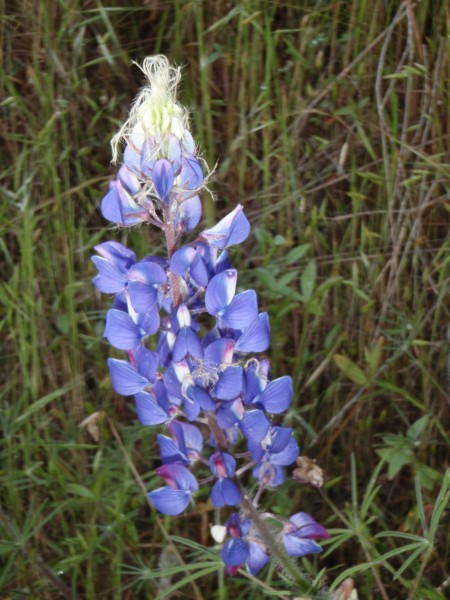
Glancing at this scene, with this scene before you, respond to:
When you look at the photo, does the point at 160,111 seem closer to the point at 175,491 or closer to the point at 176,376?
the point at 176,376

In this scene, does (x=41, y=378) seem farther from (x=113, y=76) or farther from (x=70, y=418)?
(x=113, y=76)

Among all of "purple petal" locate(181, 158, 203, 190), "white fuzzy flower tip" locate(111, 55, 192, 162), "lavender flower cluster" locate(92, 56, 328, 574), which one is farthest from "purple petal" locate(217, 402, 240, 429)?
"white fuzzy flower tip" locate(111, 55, 192, 162)

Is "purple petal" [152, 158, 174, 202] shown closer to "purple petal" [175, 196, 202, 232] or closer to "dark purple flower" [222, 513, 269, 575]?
"purple petal" [175, 196, 202, 232]

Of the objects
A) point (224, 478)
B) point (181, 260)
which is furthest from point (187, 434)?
point (181, 260)

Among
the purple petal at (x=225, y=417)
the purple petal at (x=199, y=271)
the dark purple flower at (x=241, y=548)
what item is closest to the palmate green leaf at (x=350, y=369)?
the dark purple flower at (x=241, y=548)

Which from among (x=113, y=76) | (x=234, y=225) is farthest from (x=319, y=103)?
(x=234, y=225)
